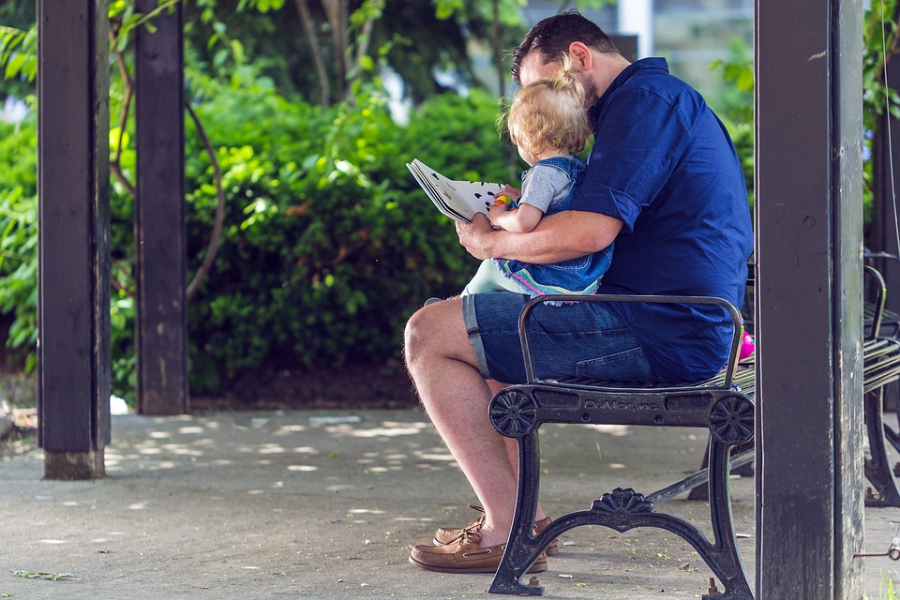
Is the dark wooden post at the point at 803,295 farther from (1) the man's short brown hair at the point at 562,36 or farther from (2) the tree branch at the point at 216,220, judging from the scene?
(2) the tree branch at the point at 216,220

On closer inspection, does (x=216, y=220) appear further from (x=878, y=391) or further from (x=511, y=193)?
(x=878, y=391)

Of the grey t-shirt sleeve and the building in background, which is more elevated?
the building in background

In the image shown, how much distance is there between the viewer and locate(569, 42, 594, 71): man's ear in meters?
3.74

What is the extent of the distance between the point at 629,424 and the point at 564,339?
1.10 ft

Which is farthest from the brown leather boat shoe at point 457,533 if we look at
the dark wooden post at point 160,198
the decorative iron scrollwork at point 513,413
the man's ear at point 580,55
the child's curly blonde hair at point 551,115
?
the dark wooden post at point 160,198

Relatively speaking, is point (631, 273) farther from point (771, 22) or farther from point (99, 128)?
point (99, 128)

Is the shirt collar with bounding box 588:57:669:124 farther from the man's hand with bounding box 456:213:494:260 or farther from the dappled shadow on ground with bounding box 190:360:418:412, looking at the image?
the dappled shadow on ground with bounding box 190:360:418:412

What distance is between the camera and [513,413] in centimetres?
333

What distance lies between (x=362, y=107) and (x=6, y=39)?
2531 mm

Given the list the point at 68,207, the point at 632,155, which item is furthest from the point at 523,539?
the point at 68,207

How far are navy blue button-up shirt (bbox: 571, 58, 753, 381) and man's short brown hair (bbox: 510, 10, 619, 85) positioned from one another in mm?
283

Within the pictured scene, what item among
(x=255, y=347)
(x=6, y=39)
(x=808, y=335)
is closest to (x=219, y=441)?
(x=255, y=347)

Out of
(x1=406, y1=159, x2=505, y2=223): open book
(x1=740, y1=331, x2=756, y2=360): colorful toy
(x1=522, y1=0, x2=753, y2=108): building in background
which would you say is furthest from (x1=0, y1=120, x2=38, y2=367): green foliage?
(x1=522, y1=0, x2=753, y2=108): building in background

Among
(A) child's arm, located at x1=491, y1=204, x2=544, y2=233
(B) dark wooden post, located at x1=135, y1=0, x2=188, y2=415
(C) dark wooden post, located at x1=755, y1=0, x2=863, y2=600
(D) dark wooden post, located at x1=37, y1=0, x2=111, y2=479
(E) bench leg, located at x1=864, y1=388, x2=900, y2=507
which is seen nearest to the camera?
(C) dark wooden post, located at x1=755, y1=0, x2=863, y2=600
